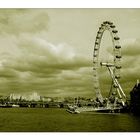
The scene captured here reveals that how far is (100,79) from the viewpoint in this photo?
4.28 meters

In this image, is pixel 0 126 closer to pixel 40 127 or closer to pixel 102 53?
pixel 40 127

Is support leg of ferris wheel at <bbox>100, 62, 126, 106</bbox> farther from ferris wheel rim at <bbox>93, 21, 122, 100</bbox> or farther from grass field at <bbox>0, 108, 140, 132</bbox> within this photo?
grass field at <bbox>0, 108, 140, 132</bbox>

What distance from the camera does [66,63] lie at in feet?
14.0

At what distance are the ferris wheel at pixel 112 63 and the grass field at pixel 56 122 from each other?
0.25 metres

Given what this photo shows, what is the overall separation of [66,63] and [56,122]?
563mm

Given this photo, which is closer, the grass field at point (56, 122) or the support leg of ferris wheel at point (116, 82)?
the grass field at point (56, 122)

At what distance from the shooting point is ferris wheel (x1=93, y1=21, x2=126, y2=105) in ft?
13.7

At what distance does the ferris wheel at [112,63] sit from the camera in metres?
4.16

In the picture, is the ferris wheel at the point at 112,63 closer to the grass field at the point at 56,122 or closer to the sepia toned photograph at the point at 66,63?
the sepia toned photograph at the point at 66,63
